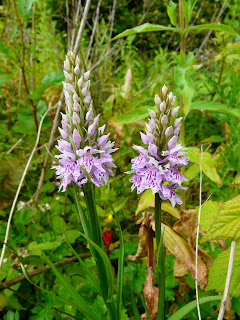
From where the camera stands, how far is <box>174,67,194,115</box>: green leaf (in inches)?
56.1

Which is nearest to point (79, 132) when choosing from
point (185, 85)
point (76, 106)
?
point (76, 106)

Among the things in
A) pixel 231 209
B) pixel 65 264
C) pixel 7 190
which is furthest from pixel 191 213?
pixel 7 190

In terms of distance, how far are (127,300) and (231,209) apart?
A: 0.97m

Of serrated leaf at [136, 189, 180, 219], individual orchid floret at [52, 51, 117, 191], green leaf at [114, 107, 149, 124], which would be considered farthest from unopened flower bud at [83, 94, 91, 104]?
serrated leaf at [136, 189, 180, 219]

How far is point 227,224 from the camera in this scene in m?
1.00

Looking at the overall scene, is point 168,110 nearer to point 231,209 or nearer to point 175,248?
point 231,209

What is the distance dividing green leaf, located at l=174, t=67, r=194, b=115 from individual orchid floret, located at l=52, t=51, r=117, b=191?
539mm

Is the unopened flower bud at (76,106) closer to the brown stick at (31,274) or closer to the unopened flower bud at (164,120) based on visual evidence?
the unopened flower bud at (164,120)

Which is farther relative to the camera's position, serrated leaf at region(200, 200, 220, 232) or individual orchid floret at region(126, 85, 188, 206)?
serrated leaf at region(200, 200, 220, 232)

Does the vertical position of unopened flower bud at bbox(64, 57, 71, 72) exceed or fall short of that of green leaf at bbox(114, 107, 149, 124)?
it exceeds it

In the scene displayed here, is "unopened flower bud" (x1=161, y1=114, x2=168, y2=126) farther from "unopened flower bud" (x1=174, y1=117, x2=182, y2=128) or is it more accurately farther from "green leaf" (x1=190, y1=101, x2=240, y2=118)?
"green leaf" (x1=190, y1=101, x2=240, y2=118)

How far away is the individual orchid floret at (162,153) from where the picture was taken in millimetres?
971

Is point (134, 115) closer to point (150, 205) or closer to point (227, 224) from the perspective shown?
point (150, 205)

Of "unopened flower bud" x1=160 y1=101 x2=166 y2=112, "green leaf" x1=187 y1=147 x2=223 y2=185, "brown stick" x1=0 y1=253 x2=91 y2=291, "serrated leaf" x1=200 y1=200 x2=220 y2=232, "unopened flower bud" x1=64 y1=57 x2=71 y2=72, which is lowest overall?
"brown stick" x1=0 y1=253 x2=91 y2=291
